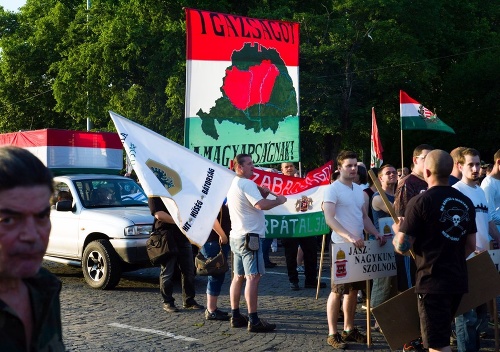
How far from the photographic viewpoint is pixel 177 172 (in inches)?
296

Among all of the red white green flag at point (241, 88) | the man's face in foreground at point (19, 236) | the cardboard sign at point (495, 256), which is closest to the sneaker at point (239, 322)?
the red white green flag at point (241, 88)

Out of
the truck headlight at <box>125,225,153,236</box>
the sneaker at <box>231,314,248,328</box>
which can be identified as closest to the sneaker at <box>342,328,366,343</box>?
the sneaker at <box>231,314,248,328</box>

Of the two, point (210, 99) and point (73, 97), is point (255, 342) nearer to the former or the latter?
point (210, 99)

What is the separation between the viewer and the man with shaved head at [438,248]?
5.22 metres

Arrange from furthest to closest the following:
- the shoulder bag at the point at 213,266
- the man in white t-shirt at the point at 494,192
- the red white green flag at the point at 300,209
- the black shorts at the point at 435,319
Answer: the red white green flag at the point at 300,209
the shoulder bag at the point at 213,266
the man in white t-shirt at the point at 494,192
the black shorts at the point at 435,319

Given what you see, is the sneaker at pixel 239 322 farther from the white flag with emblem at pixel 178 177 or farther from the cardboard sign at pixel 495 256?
the cardboard sign at pixel 495 256

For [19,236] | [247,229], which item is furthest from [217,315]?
[19,236]

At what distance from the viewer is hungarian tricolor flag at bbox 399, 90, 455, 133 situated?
16406mm

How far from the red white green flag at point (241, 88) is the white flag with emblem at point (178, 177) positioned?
3.57 ft

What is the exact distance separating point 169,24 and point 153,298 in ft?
77.9

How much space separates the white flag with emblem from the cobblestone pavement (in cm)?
134

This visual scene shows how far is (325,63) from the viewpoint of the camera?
3266 centimetres

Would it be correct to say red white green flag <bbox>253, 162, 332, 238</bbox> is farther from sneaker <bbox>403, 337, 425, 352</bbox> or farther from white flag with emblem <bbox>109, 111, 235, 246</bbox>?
sneaker <bbox>403, 337, 425, 352</bbox>

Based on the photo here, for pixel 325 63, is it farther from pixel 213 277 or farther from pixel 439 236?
pixel 439 236
